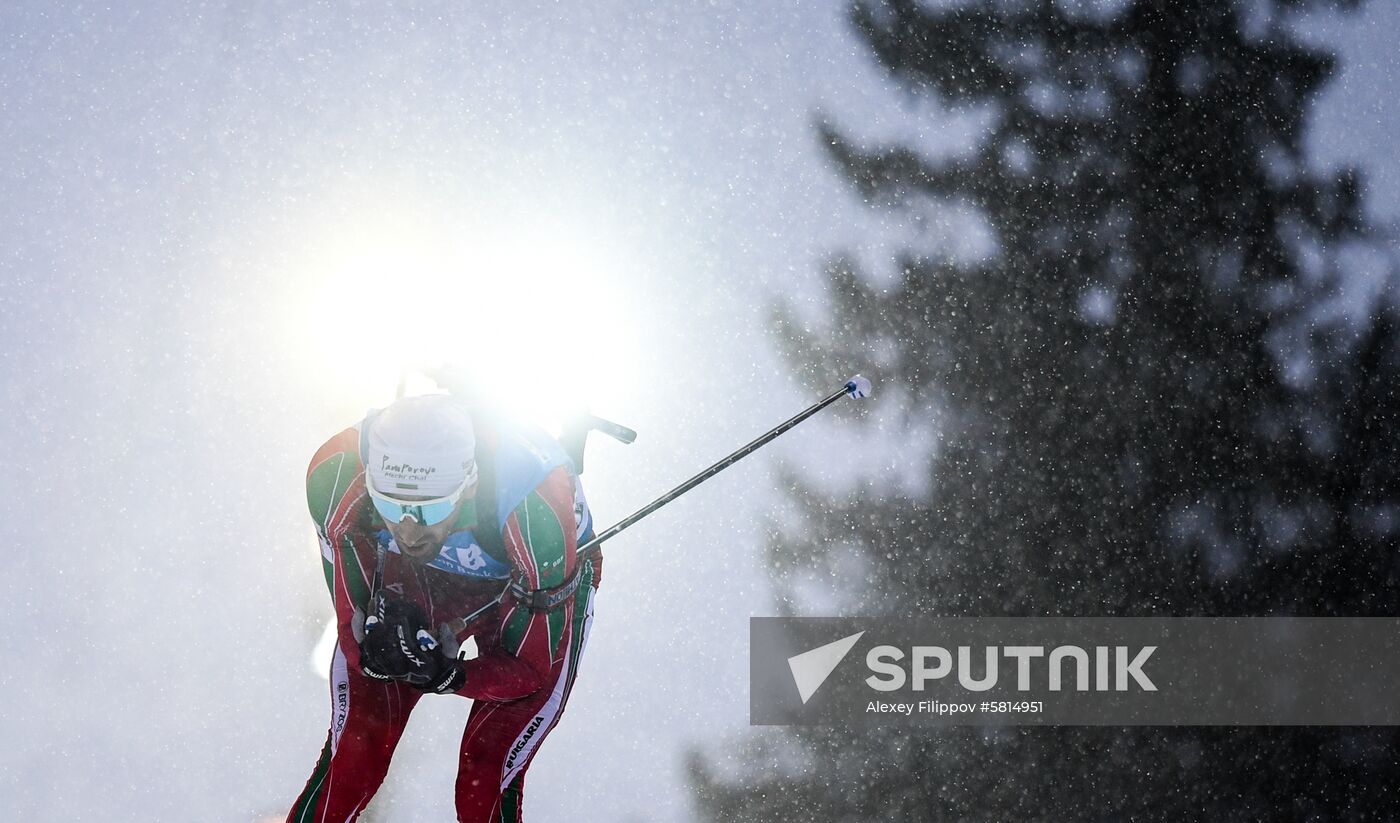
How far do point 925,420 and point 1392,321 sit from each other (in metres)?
3.61

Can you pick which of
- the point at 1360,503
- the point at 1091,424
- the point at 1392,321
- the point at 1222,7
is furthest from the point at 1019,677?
the point at 1222,7

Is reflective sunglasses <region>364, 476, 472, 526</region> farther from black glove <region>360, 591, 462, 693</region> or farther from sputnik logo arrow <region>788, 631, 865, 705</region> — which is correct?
sputnik logo arrow <region>788, 631, 865, 705</region>

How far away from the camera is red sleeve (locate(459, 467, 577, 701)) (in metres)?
3.07

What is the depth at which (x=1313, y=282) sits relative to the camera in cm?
901

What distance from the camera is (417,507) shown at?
291cm

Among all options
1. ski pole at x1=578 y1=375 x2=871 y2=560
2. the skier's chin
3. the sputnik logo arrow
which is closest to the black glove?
the skier's chin

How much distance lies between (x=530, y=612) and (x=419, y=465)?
547 millimetres

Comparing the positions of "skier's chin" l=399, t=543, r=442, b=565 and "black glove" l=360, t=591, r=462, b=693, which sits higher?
"skier's chin" l=399, t=543, r=442, b=565

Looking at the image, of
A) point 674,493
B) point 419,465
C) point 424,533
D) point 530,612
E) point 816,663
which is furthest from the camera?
point 816,663

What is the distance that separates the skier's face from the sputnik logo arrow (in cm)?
604

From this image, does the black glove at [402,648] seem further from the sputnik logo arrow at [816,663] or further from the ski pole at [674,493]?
the sputnik logo arrow at [816,663]

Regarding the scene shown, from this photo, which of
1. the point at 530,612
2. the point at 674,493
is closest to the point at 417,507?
the point at 530,612

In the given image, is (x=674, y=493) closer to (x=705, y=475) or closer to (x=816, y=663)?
(x=705, y=475)

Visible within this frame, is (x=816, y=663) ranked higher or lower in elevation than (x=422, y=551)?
higher
